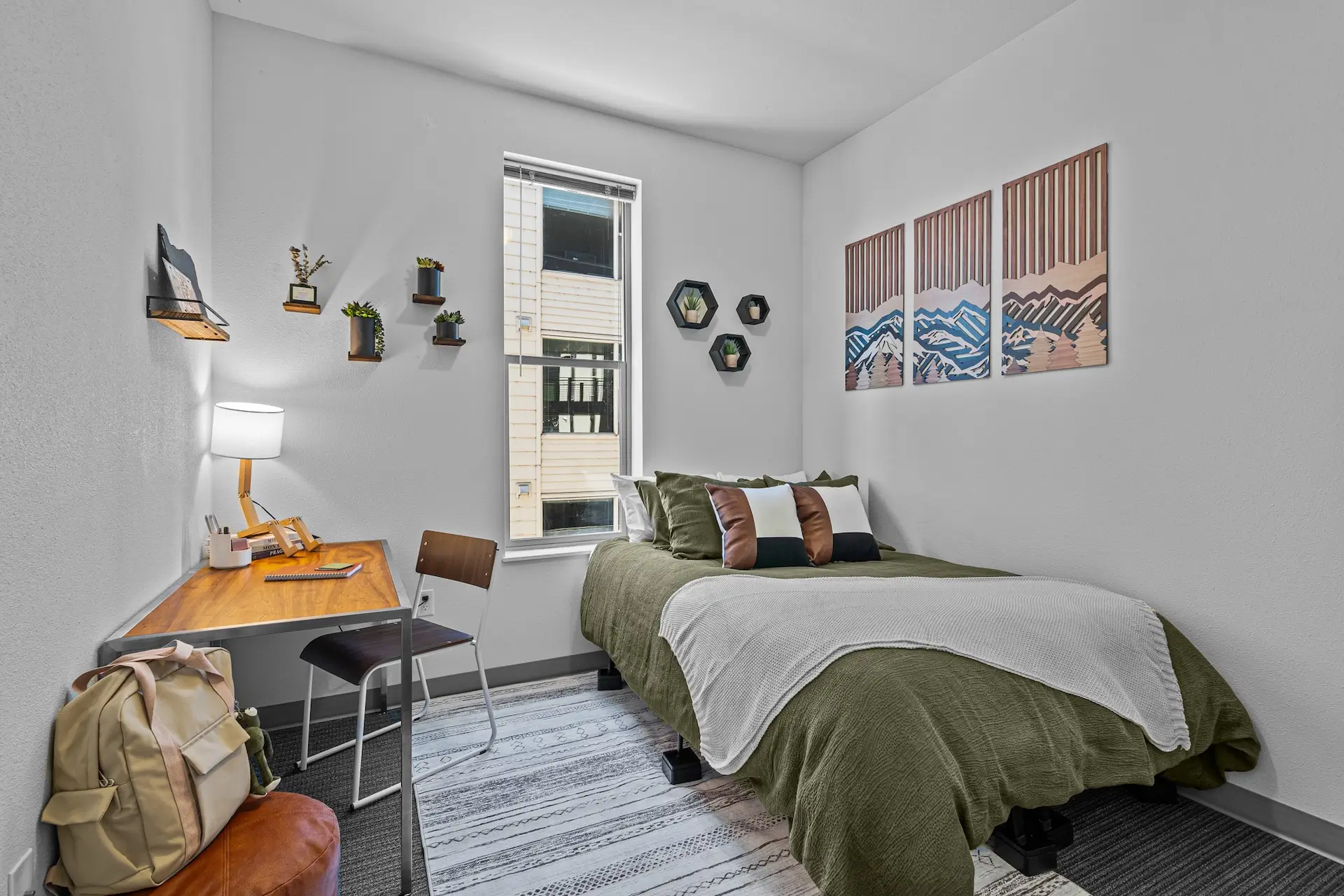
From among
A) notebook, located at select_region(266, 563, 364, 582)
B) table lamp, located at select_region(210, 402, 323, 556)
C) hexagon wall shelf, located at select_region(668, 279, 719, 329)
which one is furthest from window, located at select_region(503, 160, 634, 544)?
notebook, located at select_region(266, 563, 364, 582)

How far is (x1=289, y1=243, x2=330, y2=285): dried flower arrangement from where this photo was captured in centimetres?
262

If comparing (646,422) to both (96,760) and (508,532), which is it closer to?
(508,532)

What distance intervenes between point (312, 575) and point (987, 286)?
2791mm

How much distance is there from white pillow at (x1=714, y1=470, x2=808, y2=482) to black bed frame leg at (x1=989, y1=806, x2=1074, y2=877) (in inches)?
70.4

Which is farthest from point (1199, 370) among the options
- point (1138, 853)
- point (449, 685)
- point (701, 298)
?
point (449, 685)

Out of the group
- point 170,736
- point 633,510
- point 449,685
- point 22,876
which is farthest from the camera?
point 633,510

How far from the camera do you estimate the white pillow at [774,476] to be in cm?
334

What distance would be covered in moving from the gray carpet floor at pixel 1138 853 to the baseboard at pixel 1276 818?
0.03m

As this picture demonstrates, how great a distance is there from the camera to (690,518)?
113 inches

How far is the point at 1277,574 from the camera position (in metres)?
1.91

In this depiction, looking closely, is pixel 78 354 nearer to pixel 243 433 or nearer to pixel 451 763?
pixel 243 433

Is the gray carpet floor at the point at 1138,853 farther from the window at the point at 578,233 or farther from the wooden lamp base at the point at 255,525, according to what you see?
the window at the point at 578,233

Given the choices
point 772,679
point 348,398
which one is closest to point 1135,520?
point 772,679

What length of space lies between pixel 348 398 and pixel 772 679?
6.91 feet
